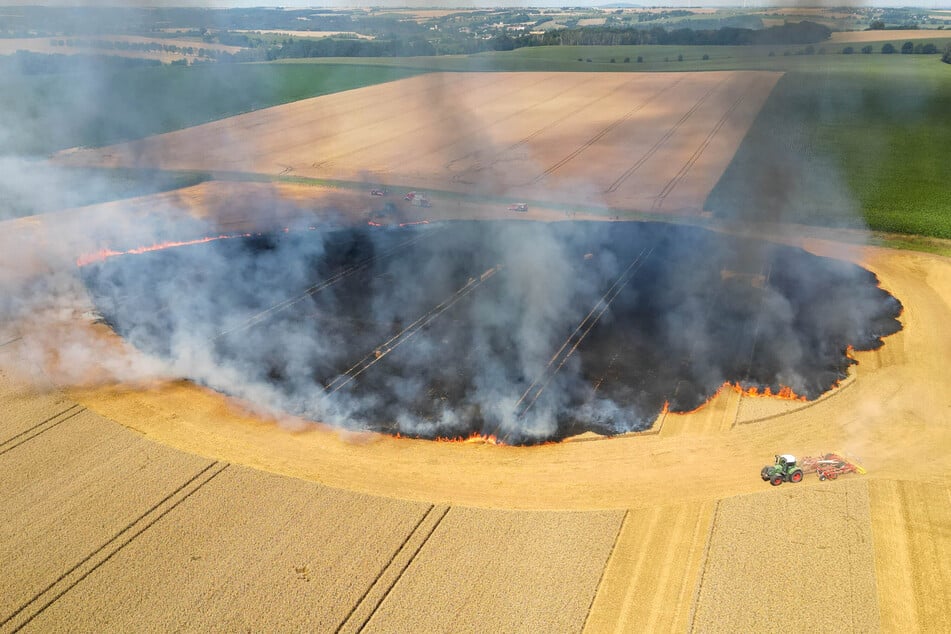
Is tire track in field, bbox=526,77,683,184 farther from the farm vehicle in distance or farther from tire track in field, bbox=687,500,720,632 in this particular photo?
tire track in field, bbox=687,500,720,632

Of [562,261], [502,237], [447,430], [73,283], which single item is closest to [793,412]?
[447,430]

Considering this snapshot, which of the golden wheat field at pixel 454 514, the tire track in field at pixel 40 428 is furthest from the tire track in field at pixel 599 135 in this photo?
the tire track in field at pixel 40 428

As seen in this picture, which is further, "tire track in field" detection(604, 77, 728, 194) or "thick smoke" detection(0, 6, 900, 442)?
"tire track in field" detection(604, 77, 728, 194)

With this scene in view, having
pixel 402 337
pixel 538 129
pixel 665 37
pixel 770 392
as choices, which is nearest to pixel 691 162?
pixel 538 129

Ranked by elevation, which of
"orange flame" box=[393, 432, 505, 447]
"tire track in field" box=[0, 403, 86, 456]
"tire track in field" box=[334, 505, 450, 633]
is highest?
"tire track in field" box=[0, 403, 86, 456]

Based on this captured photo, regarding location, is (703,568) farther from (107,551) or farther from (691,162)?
(691,162)

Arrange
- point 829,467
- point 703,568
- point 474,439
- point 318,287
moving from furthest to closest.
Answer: point 318,287
point 474,439
point 829,467
point 703,568

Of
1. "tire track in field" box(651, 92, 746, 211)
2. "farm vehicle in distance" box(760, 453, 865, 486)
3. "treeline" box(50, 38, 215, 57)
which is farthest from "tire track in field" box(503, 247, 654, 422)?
"treeline" box(50, 38, 215, 57)
